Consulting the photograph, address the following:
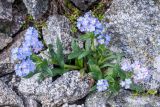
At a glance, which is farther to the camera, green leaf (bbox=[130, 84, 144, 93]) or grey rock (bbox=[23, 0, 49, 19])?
grey rock (bbox=[23, 0, 49, 19])

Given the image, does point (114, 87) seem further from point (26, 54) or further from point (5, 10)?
point (5, 10)

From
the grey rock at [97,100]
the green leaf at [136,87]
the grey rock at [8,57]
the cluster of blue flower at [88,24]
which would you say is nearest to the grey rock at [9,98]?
the grey rock at [8,57]

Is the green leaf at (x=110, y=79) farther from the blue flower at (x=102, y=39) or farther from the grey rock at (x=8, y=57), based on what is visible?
the grey rock at (x=8, y=57)

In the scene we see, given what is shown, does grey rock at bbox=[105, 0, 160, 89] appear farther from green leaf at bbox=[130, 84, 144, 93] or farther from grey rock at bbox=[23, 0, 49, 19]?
grey rock at bbox=[23, 0, 49, 19]

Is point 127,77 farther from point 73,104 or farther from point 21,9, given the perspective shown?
point 21,9

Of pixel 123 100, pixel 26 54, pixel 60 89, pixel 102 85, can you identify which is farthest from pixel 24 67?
pixel 123 100

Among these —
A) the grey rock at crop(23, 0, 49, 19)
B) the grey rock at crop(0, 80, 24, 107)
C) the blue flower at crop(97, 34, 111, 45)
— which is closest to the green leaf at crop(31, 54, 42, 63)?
the grey rock at crop(0, 80, 24, 107)
